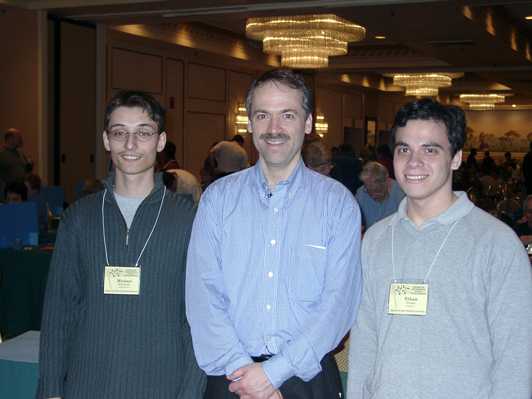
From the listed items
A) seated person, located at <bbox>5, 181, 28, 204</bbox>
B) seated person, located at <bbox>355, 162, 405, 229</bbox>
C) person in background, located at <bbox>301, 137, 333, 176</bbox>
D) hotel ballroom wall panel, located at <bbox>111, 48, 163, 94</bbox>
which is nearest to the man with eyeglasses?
person in background, located at <bbox>301, 137, 333, 176</bbox>

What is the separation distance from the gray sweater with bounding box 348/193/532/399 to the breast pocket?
0.15 metres

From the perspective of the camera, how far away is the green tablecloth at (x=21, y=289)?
528 cm

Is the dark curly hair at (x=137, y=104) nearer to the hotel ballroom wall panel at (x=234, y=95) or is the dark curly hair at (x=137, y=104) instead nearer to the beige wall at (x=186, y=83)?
the beige wall at (x=186, y=83)

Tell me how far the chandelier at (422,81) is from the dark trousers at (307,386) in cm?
1492

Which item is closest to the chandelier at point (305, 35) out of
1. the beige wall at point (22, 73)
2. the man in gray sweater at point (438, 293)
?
the beige wall at point (22, 73)

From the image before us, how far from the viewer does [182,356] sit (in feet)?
6.66

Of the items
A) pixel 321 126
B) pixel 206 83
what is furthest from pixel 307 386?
pixel 321 126

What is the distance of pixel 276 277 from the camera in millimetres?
1927

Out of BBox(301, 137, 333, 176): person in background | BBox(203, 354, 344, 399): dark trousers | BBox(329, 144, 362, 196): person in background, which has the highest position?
BBox(301, 137, 333, 176): person in background

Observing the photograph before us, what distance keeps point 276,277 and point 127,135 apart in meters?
0.61

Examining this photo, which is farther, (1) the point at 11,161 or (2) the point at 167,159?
(1) the point at 11,161

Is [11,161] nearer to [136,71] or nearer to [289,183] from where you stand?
[136,71]

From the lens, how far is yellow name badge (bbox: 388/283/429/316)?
5.84ft

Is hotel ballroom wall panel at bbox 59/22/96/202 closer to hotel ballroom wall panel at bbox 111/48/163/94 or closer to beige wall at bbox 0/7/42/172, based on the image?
beige wall at bbox 0/7/42/172
